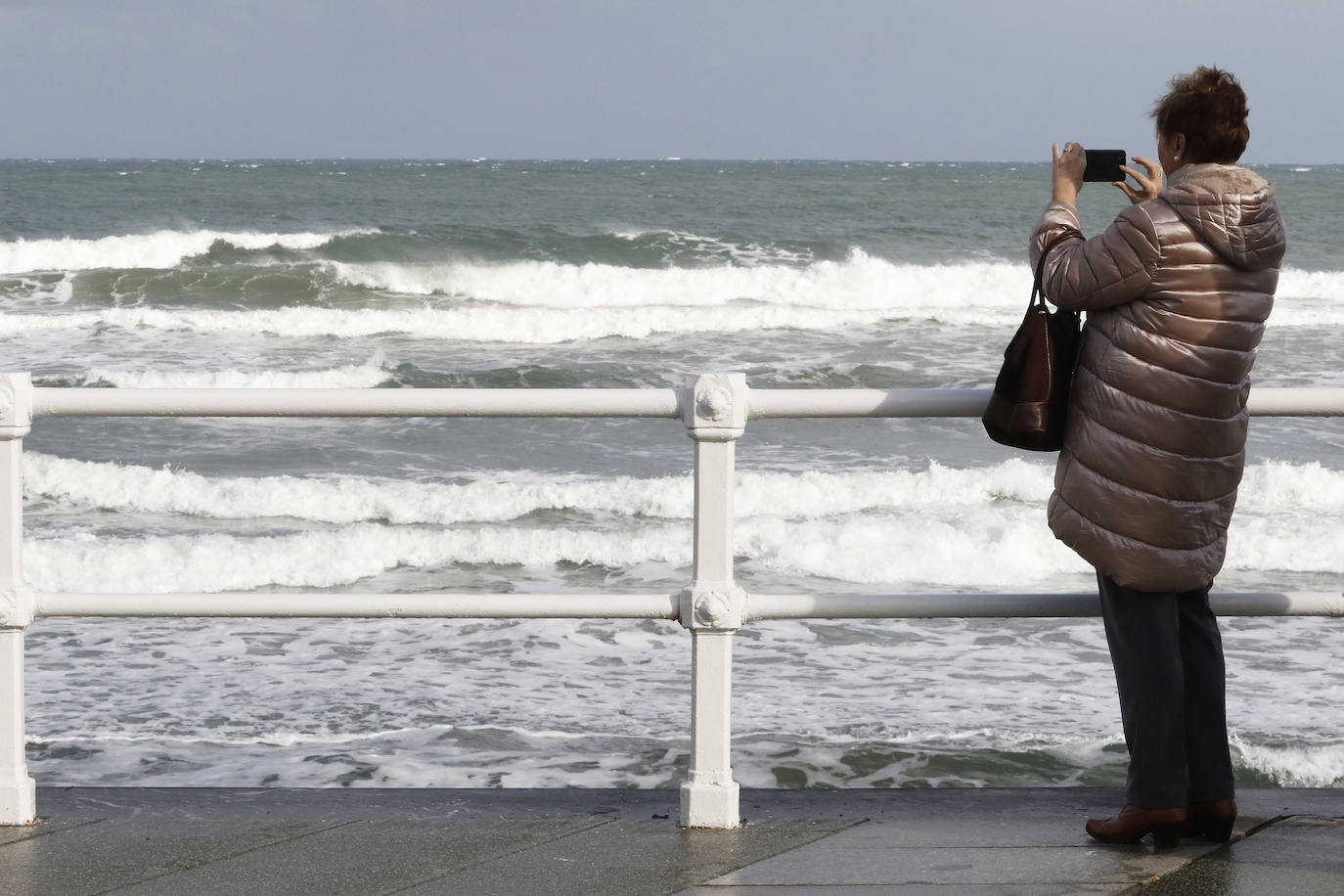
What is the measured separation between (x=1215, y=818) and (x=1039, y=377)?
0.96m

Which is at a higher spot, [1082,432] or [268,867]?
[1082,432]

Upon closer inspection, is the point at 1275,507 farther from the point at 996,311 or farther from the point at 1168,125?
the point at 996,311

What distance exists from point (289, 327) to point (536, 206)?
22.4 m

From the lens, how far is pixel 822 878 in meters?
2.69

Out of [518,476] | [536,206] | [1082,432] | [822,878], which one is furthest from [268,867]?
[536,206]

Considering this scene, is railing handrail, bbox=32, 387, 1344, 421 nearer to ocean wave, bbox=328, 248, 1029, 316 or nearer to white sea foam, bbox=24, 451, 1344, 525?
white sea foam, bbox=24, 451, 1344, 525

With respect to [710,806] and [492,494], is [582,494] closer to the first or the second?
[492,494]

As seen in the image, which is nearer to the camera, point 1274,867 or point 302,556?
point 1274,867

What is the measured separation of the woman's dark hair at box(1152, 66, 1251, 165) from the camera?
2.73 metres

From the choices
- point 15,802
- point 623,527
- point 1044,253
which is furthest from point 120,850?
point 623,527

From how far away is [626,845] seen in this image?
9.53 feet

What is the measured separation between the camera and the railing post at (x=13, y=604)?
286 centimetres

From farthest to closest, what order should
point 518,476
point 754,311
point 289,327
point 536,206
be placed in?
point 536,206 → point 754,311 → point 289,327 → point 518,476

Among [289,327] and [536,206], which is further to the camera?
[536,206]
